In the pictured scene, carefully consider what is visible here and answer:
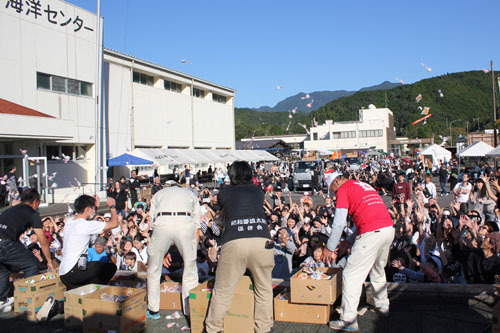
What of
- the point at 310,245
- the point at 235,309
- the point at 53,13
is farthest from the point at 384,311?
Result: the point at 53,13

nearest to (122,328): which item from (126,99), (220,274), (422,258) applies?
(220,274)

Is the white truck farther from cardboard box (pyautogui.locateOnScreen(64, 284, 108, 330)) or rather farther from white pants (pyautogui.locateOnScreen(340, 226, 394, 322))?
cardboard box (pyautogui.locateOnScreen(64, 284, 108, 330))

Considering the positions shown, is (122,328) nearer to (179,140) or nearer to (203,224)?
(203,224)

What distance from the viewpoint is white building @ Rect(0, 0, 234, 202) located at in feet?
67.6

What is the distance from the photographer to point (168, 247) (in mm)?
4746

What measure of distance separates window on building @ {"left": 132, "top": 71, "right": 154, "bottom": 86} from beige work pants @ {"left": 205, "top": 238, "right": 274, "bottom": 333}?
3261 centimetres

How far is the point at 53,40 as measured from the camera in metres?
22.9

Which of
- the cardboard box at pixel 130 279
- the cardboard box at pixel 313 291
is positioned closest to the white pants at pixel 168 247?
the cardboard box at pixel 130 279

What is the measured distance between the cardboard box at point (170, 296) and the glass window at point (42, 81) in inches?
827

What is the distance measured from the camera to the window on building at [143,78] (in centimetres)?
3459

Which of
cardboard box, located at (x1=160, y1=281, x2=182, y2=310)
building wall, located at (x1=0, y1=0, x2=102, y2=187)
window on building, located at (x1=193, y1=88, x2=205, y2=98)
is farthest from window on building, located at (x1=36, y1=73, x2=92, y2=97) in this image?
cardboard box, located at (x1=160, y1=281, x2=182, y2=310)

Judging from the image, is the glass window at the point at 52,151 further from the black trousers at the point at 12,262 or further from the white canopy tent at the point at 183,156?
the black trousers at the point at 12,262

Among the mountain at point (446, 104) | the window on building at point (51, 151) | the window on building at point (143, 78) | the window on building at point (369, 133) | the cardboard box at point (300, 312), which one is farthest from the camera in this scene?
the mountain at point (446, 104)

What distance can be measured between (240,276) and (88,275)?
82.7 inches
